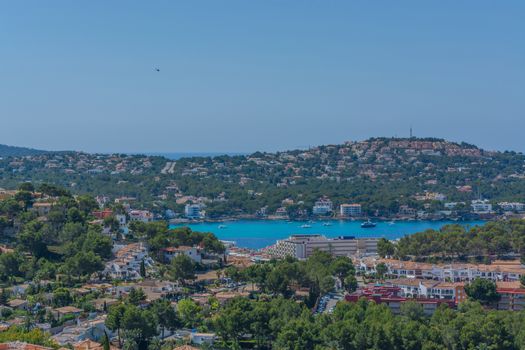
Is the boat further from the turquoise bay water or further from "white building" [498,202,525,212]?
"white building" [498,202,525,212]

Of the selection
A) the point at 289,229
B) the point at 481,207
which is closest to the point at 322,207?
A: the point at 289,229

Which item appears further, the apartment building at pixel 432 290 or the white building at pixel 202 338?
the apartment building at pixel 432 290

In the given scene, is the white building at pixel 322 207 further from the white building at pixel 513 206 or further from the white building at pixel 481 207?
the white building at pixel 513 206

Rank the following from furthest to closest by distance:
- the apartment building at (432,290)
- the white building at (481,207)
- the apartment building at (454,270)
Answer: the white building at (481,207)
the apartment building at (454,270)
the apartment building at (432,290)

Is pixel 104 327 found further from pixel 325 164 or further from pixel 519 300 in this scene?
pixel 325 164

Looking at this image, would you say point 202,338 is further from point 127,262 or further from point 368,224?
point 368,224

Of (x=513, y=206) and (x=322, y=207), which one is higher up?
(x=513, y=206)

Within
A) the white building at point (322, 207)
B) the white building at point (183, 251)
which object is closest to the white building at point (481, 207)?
the white building at point (322, 207)
